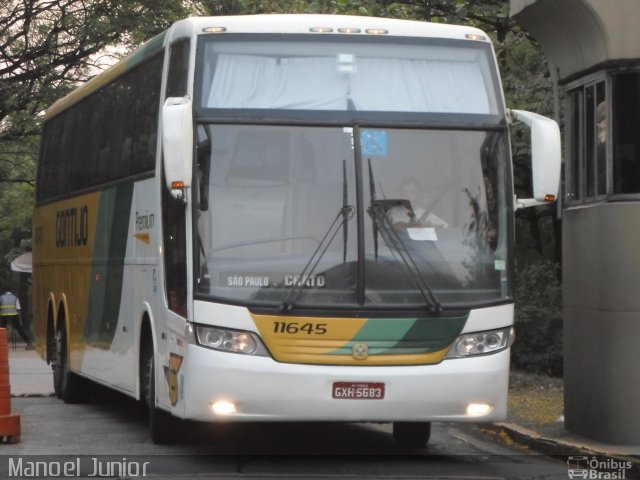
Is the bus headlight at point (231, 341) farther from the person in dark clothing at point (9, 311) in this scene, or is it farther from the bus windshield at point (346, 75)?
the person in dark clothing at point (9, 311)

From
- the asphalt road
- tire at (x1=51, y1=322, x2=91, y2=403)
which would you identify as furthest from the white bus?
tire at (x1=51, y1=322, x2=91, y2=403)

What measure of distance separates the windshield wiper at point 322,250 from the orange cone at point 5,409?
3225 mm

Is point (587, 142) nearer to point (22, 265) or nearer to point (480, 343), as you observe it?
point (480, 343)

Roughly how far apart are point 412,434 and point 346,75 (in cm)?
342

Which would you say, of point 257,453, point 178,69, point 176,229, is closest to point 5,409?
point 257,453

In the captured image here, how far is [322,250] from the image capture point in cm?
1036

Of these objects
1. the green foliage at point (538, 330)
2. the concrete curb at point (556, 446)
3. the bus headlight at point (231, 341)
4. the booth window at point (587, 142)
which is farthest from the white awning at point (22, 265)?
the bus headlight at point (231, 341)

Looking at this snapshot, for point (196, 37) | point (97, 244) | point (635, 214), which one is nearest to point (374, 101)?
point (196, 37)

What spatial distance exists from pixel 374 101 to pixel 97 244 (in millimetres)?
5127

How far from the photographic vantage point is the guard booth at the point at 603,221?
11727 mm

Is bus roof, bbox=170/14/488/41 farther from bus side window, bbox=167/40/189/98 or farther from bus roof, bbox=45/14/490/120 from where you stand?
bus side window, bbox=167/40/189/98

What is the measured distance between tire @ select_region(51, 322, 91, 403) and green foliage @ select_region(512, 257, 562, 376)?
6.25m

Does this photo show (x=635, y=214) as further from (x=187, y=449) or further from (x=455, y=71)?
(x=187, y=449)

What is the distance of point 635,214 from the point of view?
11680mm
